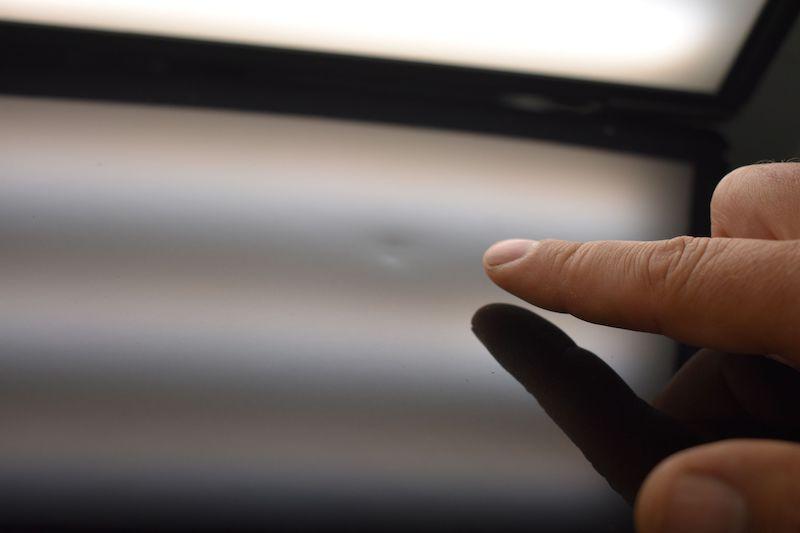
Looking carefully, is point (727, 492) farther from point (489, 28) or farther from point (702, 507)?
point (489, 28)

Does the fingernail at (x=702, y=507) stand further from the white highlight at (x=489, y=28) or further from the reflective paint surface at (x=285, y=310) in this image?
the white highlight at (x=489, y=28)

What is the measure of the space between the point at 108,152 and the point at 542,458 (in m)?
0.64

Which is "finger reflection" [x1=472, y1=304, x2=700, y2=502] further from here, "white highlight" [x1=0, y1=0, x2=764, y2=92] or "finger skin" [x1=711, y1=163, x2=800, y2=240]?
"white highlight" [x1=0, y1=0, x2=764, y2=92]

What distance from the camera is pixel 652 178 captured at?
0.73 metres

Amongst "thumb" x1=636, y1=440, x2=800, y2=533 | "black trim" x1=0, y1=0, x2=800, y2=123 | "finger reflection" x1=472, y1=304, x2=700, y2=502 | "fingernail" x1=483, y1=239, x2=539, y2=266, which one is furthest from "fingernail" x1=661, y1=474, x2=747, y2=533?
"black trim" x1=0, y1=0, x2=800, y2=123

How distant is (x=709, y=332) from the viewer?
41cm

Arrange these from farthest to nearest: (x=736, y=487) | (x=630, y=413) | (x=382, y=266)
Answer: (x=382, y=266) < (x=630, y=413) < (x=736, y=487)

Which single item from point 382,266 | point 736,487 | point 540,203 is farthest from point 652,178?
point 736,487

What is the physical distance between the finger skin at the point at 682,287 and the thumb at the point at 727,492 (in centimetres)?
11

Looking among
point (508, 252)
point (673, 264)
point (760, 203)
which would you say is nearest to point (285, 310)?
point (508, 252)

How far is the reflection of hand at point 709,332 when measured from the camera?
292 millimetres

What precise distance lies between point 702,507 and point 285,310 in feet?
1.32

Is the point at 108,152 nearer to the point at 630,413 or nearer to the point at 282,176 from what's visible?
the point at 282,176

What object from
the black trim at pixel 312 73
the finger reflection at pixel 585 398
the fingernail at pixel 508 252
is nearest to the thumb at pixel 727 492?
the finger reflection at pixel 585 398
